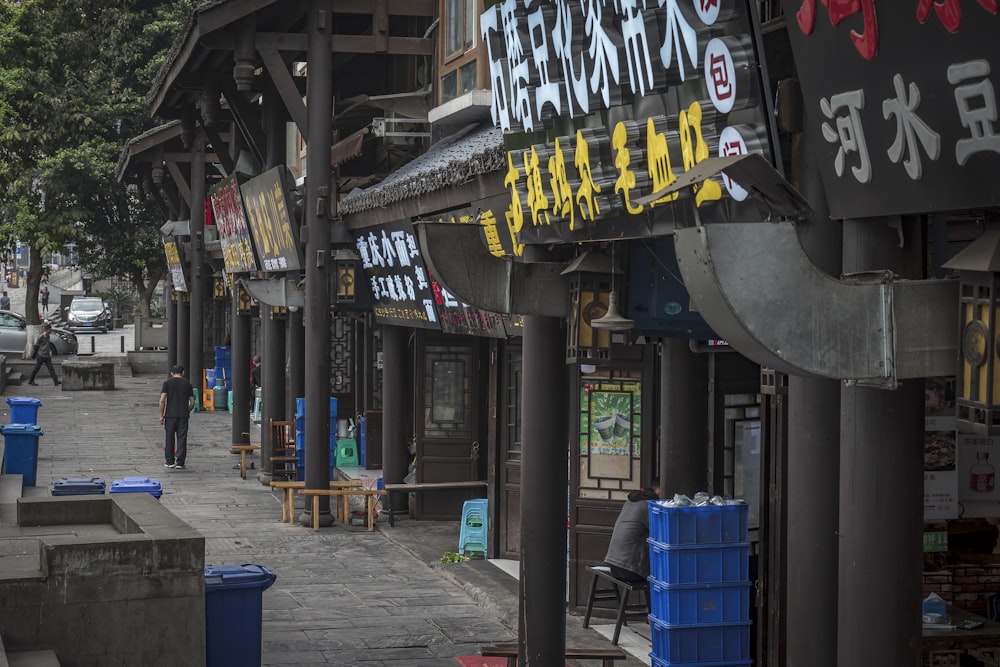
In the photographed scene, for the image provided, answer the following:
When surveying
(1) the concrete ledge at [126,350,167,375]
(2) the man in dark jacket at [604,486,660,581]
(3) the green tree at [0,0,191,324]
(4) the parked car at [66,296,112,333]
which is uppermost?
(3) the green tree at [0,0,191,324]

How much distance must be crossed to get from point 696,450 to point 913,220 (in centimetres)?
682

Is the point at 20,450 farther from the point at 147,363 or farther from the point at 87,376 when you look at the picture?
the point at 147,363

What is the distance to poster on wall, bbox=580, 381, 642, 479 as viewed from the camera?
13.7 metres

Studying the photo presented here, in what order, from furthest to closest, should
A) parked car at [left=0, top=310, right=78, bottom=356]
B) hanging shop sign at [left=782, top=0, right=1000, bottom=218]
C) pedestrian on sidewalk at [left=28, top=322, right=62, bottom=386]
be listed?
parked car at [left=0, top=310, right=78, bottom=356] < pedestrian on sidewalk at [left=28, top=322, right=62, bottom=386] < hanging shop sign at [left=782, top=0, right=1000, bottom=218]

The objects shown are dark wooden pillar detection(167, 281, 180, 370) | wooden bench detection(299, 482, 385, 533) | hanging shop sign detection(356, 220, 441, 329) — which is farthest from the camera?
dark wooden pillar detection(167, 281, 180, 370)

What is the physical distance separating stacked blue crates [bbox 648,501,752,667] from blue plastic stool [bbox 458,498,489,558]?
661cm

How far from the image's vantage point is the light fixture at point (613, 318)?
9.50 meters

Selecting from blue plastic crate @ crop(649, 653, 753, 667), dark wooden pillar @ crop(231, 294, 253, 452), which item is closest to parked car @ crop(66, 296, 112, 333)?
dark wooden pillar @ crop(231, 294, 253, 452)

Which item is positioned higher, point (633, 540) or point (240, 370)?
point (240, 370)

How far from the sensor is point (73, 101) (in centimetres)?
4378

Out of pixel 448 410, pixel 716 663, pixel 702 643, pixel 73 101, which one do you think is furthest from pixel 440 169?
pixel 73 101

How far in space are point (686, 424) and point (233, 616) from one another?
14.9ft

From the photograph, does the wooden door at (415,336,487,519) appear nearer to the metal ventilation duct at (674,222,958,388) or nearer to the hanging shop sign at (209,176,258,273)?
the hanging shop sign at (209,176,258,273)

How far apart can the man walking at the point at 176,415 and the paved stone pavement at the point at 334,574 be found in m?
0.35
